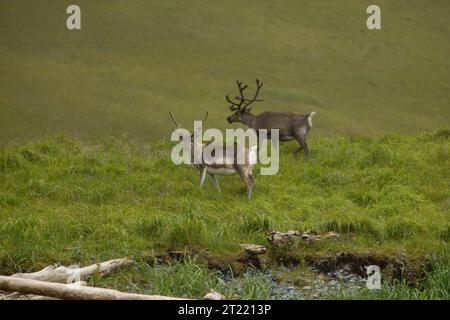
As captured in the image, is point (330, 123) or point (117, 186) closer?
point (117, 186)

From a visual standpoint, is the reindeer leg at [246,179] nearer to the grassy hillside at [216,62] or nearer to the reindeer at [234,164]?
the reindeer at [234,164]

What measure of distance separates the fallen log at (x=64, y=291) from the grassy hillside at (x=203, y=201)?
1.21 m

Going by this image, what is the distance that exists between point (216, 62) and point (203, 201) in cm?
2367

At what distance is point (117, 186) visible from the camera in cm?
1258

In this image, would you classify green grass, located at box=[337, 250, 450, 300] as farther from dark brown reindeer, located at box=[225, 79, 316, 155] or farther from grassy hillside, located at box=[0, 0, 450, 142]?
grassy hillside, located at box=[0, 0, 450, 142]

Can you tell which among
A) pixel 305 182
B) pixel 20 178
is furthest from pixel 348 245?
pixel 20 178

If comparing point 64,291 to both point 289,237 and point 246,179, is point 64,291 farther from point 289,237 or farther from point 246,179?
point 246,179

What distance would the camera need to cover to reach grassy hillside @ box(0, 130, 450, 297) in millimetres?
9875

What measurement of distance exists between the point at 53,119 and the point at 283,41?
43.0ft

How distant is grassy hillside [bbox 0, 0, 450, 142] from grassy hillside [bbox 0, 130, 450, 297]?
1399 cm

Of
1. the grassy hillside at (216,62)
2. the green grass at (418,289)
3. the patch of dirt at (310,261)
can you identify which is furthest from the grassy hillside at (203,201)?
the grassy hillside at (216,62)

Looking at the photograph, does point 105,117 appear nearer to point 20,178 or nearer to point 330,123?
point 330,123

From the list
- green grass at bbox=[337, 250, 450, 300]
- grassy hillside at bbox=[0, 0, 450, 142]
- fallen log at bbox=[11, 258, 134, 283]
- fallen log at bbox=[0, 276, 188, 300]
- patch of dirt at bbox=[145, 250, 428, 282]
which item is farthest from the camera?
grassy hillside at bbox=[0, 0, 450, 142]

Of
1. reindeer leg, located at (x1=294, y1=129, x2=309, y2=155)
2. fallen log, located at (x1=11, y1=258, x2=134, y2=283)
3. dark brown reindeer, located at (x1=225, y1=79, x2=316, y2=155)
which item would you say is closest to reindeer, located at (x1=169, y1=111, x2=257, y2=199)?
dark brown reindeer, located at (x1=225, y1=79, x2=316, y2=155)
